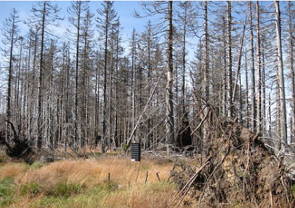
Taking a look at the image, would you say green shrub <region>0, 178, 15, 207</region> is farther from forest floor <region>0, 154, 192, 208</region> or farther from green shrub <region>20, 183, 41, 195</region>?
green shrub <region>20, 183, 41, 195</region>

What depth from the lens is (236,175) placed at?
365cm

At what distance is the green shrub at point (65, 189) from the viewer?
4789 mm

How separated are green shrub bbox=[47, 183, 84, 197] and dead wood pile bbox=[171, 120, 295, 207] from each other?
194cm

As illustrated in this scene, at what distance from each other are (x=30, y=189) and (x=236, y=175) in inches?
131

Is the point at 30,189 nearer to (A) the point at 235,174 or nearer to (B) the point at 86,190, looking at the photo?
(B) the point at 86,190

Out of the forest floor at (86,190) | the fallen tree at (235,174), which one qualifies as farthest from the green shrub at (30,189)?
the fallen tree at (235,174)

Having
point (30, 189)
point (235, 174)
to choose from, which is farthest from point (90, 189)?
point (235, 174)

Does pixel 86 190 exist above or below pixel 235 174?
below

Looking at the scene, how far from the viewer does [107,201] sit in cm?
365

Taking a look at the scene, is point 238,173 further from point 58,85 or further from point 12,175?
point 58,85

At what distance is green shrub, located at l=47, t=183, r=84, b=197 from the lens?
4789mm

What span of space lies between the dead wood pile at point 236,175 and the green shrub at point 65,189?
6.37 ft

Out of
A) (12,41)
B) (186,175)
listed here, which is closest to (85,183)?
(186,175)

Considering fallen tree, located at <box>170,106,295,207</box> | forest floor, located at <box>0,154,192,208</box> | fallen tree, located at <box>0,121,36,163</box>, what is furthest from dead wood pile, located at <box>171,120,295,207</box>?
fallen tree, located at <box>0,121,36,163</box>
